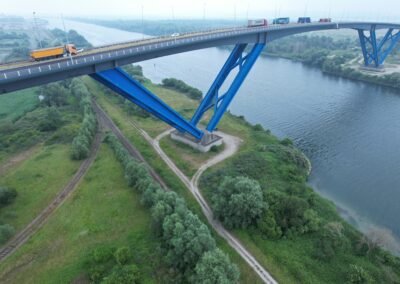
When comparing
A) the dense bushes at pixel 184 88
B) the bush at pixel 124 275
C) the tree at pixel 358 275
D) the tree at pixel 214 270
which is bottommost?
the tree at pixel 358 275

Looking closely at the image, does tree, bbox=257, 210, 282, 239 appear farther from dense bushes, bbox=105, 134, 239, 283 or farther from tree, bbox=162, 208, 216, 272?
tree, bbox=162, 208, 216, 272

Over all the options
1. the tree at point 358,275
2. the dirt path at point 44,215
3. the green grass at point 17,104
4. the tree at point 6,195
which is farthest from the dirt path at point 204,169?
the green grass at point 17,104

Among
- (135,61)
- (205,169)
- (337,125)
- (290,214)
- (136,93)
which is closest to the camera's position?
(290,214)

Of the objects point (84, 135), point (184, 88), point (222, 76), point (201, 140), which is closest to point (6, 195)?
point (84, 135)

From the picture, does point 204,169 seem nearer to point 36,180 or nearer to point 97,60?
point 97,60

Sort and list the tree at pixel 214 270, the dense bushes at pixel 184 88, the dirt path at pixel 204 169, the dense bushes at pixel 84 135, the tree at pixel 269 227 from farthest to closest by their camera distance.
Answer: the dense bushes at pixel 184 88 < the dense bushes at pixel 84 135 < the tree at pixel 269 227 < the dirt path at pixel 204 169 < the tree at pixel 214 270

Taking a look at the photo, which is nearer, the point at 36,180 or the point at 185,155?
the point at 36,180

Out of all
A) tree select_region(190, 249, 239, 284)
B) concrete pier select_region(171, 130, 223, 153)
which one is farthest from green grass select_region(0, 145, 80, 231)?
tree select_region(190, 249, 239, 284)

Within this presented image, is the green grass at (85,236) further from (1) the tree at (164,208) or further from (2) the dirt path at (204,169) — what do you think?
(2) the dirt path at (204,169)

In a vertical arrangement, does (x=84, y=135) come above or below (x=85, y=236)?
above
